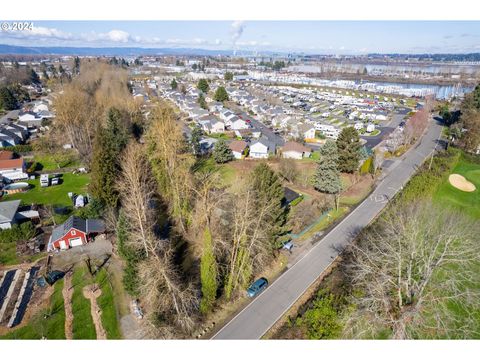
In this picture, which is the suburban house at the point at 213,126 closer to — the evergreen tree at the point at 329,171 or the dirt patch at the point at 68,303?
the evergreen tree at the point at 329,171

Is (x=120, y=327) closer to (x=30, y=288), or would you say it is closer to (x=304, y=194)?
(x=30, y=288)

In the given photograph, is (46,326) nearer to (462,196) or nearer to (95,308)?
(95,308)

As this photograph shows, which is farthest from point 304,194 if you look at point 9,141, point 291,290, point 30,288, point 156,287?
point 9,141

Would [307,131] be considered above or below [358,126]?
below

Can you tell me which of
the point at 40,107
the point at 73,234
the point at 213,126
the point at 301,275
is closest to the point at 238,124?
the point at 213,126

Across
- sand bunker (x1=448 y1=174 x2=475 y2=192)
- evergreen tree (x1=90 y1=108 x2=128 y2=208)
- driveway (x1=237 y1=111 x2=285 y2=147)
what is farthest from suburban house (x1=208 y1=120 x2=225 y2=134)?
sand bunker (x1=448 y1=174 x2=475 y2=192)

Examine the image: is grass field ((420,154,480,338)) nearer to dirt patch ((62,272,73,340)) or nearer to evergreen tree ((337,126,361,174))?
evergreen tree ((337,126,361,174))
